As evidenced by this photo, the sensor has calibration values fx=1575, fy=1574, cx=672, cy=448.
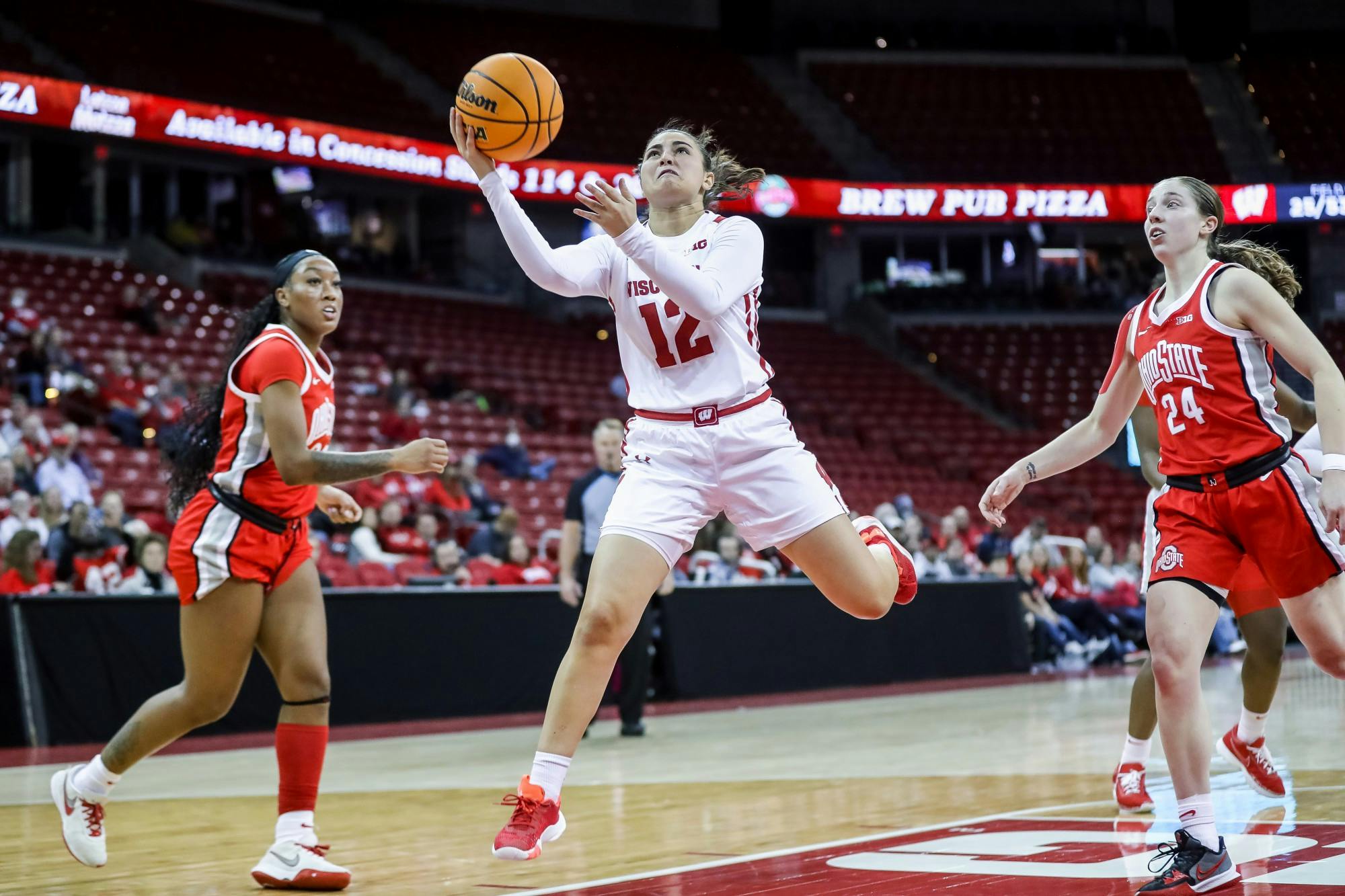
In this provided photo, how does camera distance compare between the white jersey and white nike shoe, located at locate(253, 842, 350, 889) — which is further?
white nike shoe, located at locate(253, 842, 350, 889)

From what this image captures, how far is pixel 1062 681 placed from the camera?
14.7 metres

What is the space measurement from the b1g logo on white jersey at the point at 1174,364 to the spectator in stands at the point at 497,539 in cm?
965

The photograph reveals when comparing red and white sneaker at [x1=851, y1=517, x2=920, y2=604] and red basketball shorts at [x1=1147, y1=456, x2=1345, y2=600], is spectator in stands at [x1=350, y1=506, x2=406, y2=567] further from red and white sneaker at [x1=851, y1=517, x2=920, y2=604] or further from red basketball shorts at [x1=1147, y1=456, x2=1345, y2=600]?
red basketball shorts at [x1=1147, y1=456, x2=1345, y2=600]

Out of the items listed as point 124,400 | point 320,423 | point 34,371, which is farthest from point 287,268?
point 124,400

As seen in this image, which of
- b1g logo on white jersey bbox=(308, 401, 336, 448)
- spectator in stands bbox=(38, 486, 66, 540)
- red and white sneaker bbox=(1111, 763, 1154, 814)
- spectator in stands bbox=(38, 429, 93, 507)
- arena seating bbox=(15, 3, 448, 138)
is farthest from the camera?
arena seating bbox=(15, 3, 448, 138)

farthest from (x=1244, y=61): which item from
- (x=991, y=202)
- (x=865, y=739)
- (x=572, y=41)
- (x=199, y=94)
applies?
(x=865, y=739)

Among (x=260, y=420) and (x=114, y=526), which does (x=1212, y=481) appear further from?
(x=114, y=526)

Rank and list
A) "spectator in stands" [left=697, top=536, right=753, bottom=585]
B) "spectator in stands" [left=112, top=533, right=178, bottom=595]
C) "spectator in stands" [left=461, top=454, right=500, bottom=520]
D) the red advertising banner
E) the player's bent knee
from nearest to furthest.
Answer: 1. the player's bent knee
2. "spectator in stands" [left=112, top=533, right=178, bottom=595]
3. "spectator in stands" [left=697, top=536, right=753, bottom=585]
4. "spectator in stands" [left=461, top=454, right=500, bottom=520]
5. the red advertising banner

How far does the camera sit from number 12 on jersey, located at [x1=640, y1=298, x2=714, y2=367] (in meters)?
4.57

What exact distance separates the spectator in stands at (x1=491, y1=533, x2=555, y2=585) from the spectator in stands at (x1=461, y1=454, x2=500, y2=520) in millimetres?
2621

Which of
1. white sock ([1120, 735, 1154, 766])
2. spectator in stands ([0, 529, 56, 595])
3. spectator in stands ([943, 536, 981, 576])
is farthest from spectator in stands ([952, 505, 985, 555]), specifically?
white sock ([1120, 735, 1154, 766])

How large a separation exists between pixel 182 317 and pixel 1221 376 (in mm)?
17269

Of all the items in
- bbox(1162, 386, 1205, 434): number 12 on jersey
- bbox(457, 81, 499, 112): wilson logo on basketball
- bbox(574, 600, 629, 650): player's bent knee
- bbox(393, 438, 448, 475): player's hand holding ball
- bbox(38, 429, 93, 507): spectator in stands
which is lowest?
bbox(574, 600, 629, 650): player's bent knee

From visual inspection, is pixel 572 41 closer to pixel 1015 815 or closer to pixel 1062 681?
pixel 1062 681
